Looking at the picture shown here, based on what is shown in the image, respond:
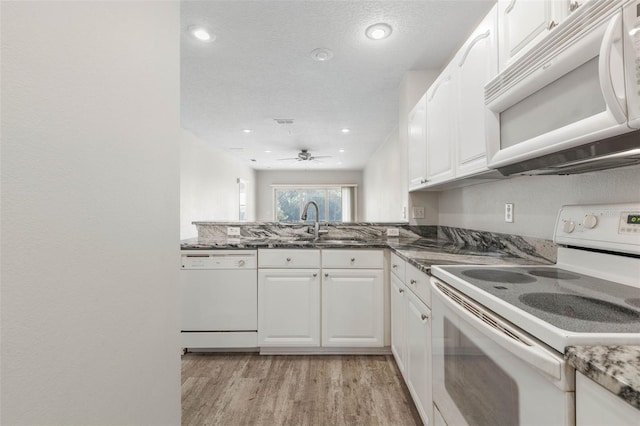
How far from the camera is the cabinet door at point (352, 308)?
86.1 inches

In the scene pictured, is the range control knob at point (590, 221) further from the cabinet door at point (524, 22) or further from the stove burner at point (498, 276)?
the cabinet door at point (524, 22)

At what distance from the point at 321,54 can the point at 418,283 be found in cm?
188

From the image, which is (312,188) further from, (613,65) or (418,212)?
(613,65)

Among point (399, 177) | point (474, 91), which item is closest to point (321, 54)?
point (474, 91)

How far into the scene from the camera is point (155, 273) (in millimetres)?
986

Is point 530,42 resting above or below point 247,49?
below

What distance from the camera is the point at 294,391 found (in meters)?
1.79

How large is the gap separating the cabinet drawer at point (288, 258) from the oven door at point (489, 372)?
1.13 meters

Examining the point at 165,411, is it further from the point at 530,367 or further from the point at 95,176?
the point at 530,367

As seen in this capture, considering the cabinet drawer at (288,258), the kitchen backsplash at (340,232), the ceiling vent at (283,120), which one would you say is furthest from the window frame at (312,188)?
the cabinet drawer at (288,258)

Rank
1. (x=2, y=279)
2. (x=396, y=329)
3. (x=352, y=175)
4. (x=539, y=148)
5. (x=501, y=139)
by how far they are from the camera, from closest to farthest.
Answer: (x=2, y=279)
(x=539, y=148)
(x=501, y=139)
(x=396, y=329)
(x=352, y=175)

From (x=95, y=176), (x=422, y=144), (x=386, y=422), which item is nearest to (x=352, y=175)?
(x=422, y=144)

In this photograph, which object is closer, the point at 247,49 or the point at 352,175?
the point at 247,49

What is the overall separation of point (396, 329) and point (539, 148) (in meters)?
1.51
